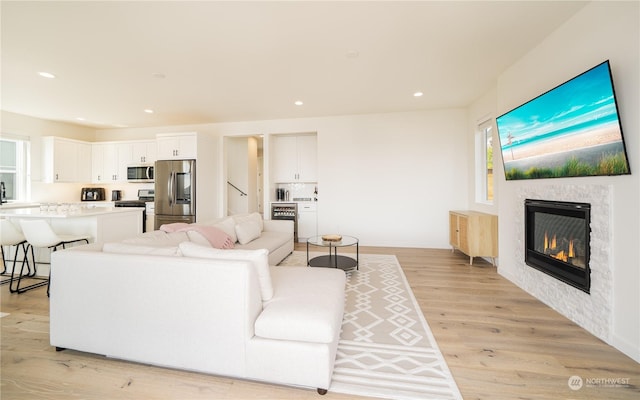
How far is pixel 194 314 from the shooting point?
5.23ft

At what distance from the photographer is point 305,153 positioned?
6.16 metres

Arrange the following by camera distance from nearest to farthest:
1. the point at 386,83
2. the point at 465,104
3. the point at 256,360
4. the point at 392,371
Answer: the point at 256,360 → the point at 392,371 → the point at 386,83 → the point at 465,104

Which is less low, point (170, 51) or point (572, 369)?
point (170, 51)

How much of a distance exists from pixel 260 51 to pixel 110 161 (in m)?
5.35

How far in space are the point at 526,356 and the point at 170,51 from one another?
4.27m

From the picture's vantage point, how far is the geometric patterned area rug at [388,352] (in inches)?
61.1

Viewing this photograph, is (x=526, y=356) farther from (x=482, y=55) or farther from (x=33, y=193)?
(x=33, y=193)

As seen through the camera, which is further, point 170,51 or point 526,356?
point 170,51

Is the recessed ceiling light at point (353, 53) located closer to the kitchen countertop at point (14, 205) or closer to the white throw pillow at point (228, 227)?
the white throw pillow at point (228, 227)

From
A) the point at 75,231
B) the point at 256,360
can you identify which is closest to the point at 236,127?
the point at 75,231

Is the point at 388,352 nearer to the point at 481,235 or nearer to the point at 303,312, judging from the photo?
the point at 303,312

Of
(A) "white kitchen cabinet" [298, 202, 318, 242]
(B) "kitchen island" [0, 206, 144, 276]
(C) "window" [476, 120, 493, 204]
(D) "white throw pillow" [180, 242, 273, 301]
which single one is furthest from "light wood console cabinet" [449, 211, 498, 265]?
(B) "kitchen island" [0, 206, 144, 276]

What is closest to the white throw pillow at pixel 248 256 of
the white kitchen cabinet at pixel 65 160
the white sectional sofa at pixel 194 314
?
the white sectional sofa at pixel 194 314

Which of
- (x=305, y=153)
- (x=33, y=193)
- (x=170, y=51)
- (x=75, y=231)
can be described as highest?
(x=170, y=51)
